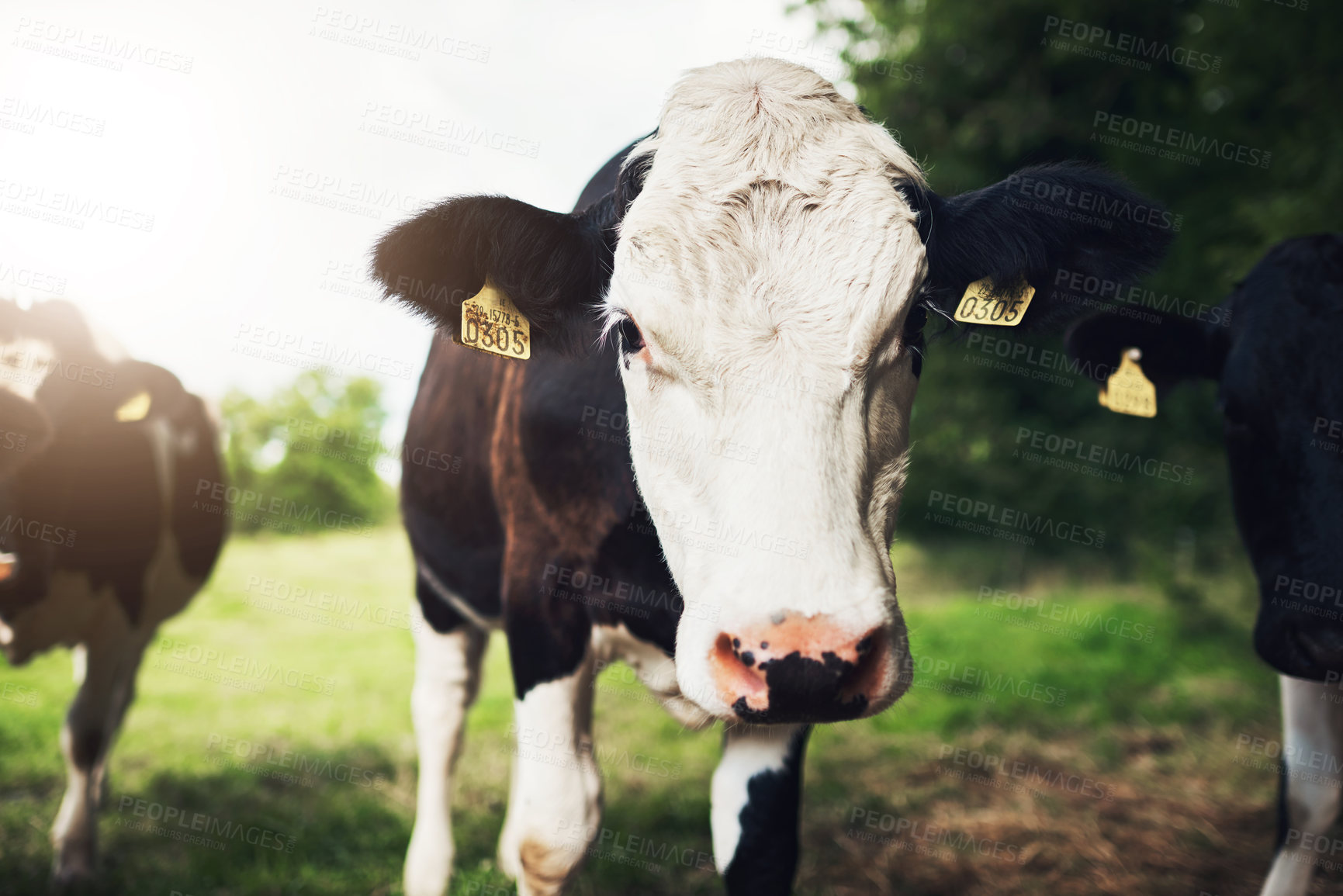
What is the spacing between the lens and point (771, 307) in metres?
1.73

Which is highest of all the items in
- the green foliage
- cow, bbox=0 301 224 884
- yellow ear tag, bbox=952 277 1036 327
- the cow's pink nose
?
yellow ear tag, bbox=952 277 1036 327

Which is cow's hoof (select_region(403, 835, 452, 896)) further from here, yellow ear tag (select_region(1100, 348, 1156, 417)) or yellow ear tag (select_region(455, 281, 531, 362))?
yellow ear tag (select_region(1100, 348, 1156, 417))

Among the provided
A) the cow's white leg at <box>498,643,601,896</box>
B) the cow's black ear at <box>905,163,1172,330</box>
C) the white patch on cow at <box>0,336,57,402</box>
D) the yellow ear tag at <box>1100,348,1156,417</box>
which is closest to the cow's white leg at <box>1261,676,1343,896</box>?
the yellow ear tag at <box>1100,348,1156,417</box>

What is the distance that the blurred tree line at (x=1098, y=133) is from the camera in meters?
6.78

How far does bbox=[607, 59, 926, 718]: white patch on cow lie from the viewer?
1.55 meters

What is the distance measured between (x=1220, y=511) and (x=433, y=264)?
788cm

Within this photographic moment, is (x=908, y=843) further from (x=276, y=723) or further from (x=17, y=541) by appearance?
(x=276, y=723)

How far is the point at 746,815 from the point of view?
237cm

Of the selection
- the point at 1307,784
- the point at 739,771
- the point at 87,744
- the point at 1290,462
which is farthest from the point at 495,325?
the point at 1307,784

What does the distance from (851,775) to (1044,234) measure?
11.2 feet

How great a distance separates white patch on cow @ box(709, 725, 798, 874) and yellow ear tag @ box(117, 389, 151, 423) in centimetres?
292

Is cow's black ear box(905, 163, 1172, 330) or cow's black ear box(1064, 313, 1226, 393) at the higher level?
cow's black ear box(905, 163, 1172, 330)

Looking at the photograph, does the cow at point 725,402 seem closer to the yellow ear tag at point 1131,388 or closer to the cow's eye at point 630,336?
the cow's eye at point 630,336

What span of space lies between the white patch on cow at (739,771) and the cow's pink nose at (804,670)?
3.02 feet
